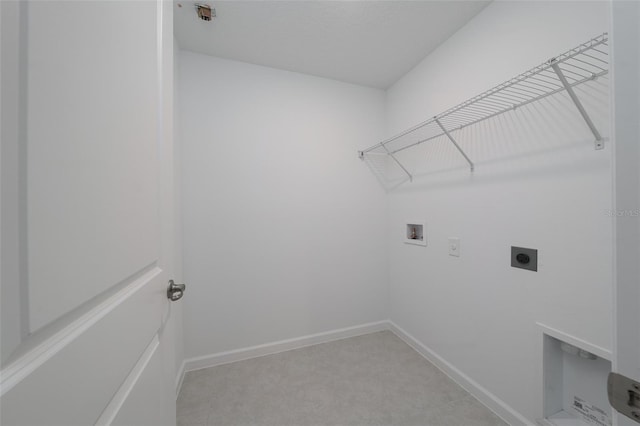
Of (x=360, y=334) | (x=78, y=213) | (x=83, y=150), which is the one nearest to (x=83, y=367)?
(x=78, y=213)

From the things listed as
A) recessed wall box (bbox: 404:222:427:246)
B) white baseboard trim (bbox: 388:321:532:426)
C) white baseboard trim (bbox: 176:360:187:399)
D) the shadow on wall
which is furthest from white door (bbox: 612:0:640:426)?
white baseboard trim (bbox: 176:360:187:399)

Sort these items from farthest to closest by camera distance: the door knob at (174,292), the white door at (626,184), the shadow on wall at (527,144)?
the shadow on wall at (527,144) → the door knob at (174,292) → the white door at (626,184)

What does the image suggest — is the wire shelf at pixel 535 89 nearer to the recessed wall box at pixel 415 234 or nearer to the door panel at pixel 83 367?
the recessed wall box at pixel 415 234

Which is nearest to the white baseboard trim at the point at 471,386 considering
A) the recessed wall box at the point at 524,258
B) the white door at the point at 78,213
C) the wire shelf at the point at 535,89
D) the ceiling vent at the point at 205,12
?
the recessed wall box at the point at 524,258

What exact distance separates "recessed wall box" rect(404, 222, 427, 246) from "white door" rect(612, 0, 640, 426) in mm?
1537

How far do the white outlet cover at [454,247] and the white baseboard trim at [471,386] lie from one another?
814 millimetres

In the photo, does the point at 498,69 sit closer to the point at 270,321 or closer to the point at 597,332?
the point at 597,332

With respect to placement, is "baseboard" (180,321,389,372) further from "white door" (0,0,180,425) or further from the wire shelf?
the wire shelf

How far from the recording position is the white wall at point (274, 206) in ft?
6.12

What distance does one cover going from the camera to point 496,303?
1.42 m

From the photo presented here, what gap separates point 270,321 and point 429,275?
1.40 metres

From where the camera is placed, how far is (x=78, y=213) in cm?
38

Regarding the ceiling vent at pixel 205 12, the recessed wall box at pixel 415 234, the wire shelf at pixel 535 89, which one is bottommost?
the recessed wall box at pixel 415 234

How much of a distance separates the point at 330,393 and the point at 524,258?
1.44 m
